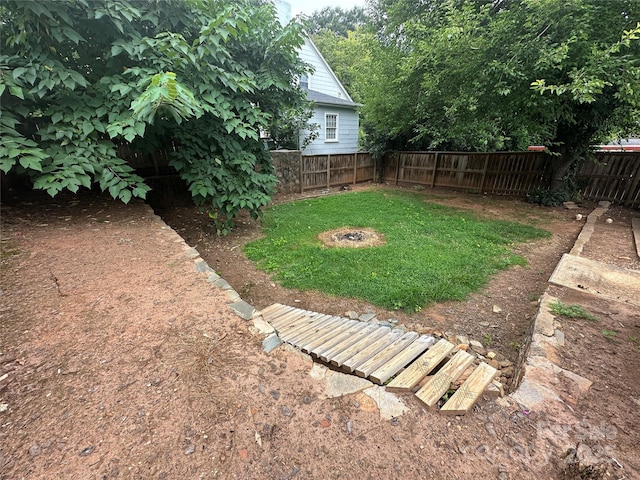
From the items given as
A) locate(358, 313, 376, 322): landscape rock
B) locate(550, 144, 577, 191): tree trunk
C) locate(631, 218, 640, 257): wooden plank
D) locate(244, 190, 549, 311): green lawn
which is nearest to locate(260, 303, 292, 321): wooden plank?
locate(244, 190, 549, 311): green lawn

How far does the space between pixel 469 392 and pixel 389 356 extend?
0.55 meters

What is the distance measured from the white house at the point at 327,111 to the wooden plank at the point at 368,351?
417 inches

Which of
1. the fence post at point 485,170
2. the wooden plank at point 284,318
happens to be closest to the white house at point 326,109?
the fence post at point 485,170

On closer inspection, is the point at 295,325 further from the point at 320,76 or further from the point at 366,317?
the point at 320,76

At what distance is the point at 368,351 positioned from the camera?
211cm

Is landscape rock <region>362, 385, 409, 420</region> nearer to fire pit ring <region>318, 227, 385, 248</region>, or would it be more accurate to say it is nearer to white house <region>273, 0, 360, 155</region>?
fire pit ring <region>318, 227, 385, 248</region>

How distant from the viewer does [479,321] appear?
3.24m

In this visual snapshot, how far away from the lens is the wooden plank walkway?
164cm

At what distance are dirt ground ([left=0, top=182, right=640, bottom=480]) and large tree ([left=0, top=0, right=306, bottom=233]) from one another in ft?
4.43

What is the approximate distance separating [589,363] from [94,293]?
4061 millimetres

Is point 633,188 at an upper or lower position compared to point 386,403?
upper

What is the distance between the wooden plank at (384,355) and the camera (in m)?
1.79

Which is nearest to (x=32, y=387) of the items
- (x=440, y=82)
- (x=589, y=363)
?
(x=589, y=363)

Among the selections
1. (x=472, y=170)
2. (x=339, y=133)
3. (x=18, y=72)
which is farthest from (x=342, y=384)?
(x=339, y=133)
